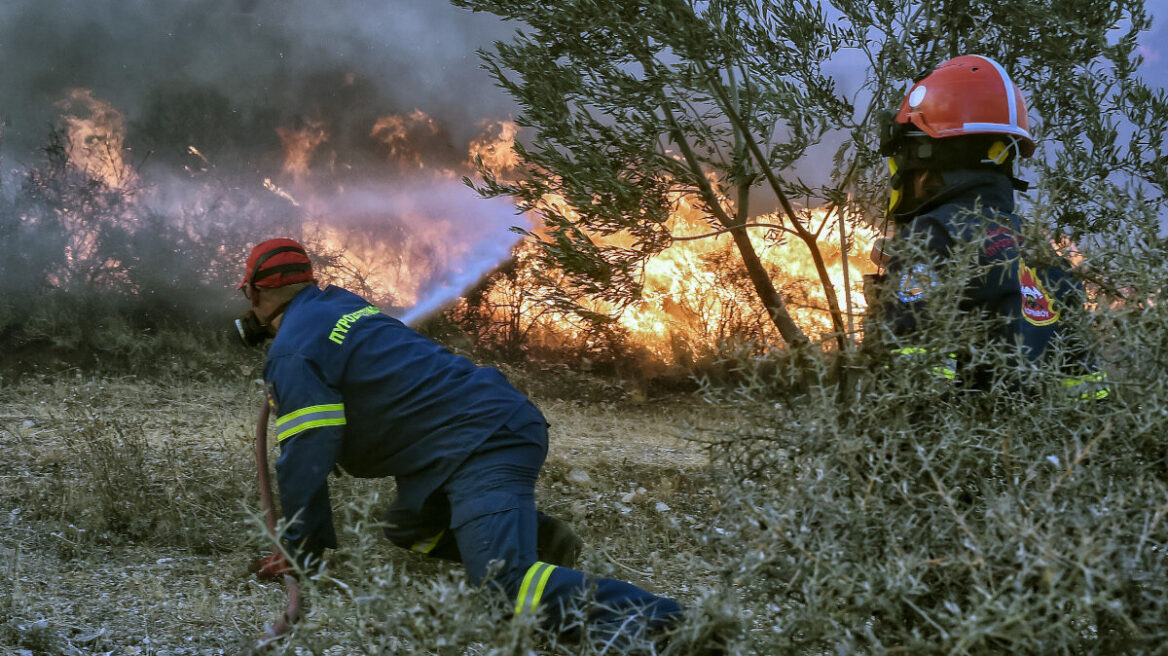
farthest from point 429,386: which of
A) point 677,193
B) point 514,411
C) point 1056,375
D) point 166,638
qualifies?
point 677,193

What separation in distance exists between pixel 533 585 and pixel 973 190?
2139 mm

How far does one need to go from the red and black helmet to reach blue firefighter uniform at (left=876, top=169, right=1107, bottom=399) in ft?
7.27

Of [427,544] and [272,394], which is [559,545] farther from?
[272,394]

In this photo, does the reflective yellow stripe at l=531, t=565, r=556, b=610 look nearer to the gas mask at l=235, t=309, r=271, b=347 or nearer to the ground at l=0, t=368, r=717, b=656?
the ground at l=0, t=368, r=717, b=656

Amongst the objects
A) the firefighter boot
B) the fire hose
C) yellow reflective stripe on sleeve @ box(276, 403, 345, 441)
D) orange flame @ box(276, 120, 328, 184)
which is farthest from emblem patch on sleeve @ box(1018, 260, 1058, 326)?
orange flame @ box(276, 120, 328, 184)

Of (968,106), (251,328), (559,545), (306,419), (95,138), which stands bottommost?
(559,545)

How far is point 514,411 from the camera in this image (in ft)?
11.9

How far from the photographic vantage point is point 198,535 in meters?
4.78

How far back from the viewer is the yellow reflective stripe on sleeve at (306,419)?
3.30 meters

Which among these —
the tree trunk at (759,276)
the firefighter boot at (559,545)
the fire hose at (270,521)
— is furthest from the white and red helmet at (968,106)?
the tree trunk at (759,276)

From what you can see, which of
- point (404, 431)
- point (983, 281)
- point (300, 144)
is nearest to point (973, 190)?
point (983, 281)

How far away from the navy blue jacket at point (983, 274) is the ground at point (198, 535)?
702 mm

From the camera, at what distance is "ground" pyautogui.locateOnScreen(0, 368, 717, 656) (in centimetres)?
317

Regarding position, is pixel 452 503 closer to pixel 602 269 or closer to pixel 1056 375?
pixel 1056 375
